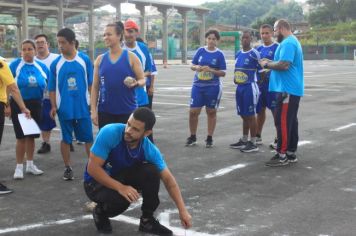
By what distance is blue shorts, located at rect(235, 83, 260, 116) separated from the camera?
8.34m

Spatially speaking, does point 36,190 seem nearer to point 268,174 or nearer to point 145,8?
point 268,174

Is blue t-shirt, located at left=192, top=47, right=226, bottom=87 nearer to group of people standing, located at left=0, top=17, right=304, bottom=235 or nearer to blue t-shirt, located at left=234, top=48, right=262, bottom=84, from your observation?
group of people standing, located at left=0, top=17, right=304, bottom=235

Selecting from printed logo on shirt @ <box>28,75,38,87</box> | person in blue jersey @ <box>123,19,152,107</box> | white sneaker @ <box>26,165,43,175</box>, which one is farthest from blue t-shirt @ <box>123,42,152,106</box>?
white sneaker @ <box>26,165,43,175</box>

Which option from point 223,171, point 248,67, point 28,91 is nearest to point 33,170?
point 28,91

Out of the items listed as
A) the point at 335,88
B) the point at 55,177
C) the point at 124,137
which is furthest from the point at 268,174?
the point at 335,88

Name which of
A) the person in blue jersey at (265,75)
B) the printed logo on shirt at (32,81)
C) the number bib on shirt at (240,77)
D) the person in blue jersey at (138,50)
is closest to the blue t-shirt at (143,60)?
the person in blue jersey at (138,50)

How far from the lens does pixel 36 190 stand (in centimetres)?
607

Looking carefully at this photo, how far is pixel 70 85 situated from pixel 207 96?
2.81 m

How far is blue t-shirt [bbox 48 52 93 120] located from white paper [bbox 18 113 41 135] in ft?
1.30

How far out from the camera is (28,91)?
7094 millimetres

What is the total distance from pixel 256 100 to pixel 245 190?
2.70m

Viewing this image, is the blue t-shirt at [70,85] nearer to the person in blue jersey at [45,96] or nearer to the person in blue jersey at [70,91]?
the person in blue jersey at [70,91]

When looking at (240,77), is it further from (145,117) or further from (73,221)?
(145,117)

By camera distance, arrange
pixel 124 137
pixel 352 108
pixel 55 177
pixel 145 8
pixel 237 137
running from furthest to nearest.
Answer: pixel 145 8 → pixel 352 108 → pixel 237 137 → pixel 55 177 → pixel 124 137
